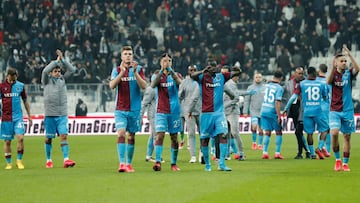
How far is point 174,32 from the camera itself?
146 ft

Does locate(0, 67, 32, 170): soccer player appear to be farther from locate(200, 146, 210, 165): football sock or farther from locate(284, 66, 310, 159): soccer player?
locate(284, 66, 310, 159): soccer player

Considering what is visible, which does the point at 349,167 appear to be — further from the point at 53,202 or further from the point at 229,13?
the point at 229,13

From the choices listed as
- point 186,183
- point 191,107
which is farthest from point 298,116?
point 186,183

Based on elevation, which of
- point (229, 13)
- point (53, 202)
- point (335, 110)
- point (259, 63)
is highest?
point (229, 13)

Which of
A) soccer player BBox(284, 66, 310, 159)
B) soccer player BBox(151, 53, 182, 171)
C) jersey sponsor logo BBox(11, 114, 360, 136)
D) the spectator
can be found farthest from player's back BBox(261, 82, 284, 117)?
the spectator

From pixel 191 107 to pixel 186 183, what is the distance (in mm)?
3795

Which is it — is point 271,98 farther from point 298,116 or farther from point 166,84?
point 166,84

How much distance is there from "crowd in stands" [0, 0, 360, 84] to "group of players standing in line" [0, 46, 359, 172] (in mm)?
16356

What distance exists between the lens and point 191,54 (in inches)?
1683

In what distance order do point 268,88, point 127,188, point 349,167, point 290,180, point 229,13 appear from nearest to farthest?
point 127,188 < point 290,180 < point 349,167 < point 268,88 < point 229,13

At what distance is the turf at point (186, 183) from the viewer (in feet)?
43.2

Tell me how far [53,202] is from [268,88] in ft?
36.4

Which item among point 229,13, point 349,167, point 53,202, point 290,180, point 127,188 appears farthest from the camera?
point 229,13

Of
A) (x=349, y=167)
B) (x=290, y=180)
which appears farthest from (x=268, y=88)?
(x=290, y=180)
